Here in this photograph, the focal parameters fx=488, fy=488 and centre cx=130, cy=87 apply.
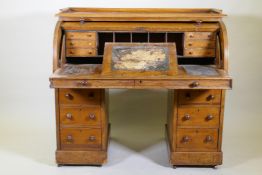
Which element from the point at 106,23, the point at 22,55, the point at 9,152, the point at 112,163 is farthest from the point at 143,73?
the point at 22,55

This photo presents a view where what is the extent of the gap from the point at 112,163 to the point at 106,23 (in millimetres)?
1275

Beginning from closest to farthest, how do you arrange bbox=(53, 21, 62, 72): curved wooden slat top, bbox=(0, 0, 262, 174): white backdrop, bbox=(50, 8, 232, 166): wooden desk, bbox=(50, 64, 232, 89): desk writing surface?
bbox=(50, 64, 232, 89): desk writing surface, bbox=(53, 21, 62, 72): curved wooden slat top, bbox=(50, 8, 232, 166): wooden desk, bbox=(0, 0, 262, 174): white backdrop

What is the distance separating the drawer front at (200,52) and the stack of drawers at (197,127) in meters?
0.38

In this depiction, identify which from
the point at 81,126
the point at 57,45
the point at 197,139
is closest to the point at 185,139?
the point at 197,139

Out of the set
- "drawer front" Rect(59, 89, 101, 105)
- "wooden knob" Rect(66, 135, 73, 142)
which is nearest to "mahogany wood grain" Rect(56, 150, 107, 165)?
"wooden knob" Rect(66, 135, 73, 142)

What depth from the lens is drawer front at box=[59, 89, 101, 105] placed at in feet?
13.9

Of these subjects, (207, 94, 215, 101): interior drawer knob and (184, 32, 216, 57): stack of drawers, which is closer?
(207, 94, 215, 101): interior drawer knob

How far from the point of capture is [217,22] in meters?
4.38

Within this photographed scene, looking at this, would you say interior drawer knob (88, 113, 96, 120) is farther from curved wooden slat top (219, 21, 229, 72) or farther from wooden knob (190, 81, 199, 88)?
curved wooden slat top (219, 21, 229, 72)

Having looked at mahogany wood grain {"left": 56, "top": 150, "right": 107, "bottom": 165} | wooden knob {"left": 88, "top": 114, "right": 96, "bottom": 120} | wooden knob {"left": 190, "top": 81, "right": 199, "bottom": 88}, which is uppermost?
wooden knob {"left": 190, "top": 81, "right": 199, "bottom": 88}

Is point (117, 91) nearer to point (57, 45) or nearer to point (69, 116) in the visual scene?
point (69, 116)

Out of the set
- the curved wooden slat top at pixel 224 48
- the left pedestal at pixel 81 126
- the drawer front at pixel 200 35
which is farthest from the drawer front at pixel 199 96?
the left pedestal at pixel 81 126

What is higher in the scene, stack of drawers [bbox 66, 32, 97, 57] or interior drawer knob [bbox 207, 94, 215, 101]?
stack of drawers [bbox 66, 32, 97, 57]

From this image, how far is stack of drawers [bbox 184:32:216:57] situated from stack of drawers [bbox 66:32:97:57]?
834 mm
